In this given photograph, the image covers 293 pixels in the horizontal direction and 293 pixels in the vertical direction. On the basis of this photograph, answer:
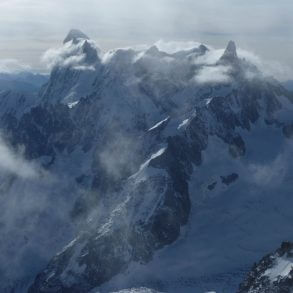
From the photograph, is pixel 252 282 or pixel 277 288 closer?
pixel 277 288

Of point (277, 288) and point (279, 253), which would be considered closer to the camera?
point (277, 288)
